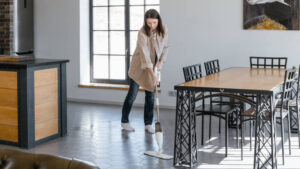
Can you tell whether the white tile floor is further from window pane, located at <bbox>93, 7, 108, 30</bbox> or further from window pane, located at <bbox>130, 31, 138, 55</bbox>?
window pane, located at <bbox>93, 7, 108, 30</bbox>

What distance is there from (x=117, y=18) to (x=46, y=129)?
3374mm

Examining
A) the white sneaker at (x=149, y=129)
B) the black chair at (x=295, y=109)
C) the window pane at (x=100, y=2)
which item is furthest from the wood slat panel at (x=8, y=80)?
the window pane at (x=100, y=2)

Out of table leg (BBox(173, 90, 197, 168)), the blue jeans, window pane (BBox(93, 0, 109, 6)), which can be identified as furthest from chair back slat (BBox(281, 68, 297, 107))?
window pane (BBox(93, 0, 109, 6))

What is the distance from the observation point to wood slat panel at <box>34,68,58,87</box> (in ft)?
16.8

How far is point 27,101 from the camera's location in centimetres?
498

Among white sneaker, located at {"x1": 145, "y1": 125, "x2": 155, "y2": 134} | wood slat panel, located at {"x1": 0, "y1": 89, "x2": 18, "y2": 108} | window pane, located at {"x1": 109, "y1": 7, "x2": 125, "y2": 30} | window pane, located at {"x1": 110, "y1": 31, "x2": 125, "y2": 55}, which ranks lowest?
white sneaker, located at {"x1": 145, "y1": 125, "x2": 155, "y2": 134}

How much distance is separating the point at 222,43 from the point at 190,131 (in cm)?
320

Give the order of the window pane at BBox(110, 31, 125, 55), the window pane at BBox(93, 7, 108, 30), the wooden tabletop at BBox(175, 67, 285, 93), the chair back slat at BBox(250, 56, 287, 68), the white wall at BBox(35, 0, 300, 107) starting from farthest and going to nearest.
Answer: the window pane at BBox(93, 7, 108, 30) → the window pane at BBox(110, 31, 125, 55) → the white wall at BBox(35, 0, 300, 107) → the chair back slat at BBox(250, 56, 287, 68) → the wooden tabletop at BBox(175, 67, 285, 93)

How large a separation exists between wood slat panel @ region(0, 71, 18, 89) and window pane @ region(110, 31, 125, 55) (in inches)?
132

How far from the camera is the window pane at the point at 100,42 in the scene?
330 inches

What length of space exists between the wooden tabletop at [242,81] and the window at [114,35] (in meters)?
2.71

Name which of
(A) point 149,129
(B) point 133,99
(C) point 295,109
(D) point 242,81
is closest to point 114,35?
(B) point 133,99

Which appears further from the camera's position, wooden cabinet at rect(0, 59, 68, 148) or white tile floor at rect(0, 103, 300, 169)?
wooden cabinet at rect(0, 59, 68, 148)

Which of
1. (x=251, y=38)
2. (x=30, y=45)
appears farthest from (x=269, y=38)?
(x=30, y=45)
